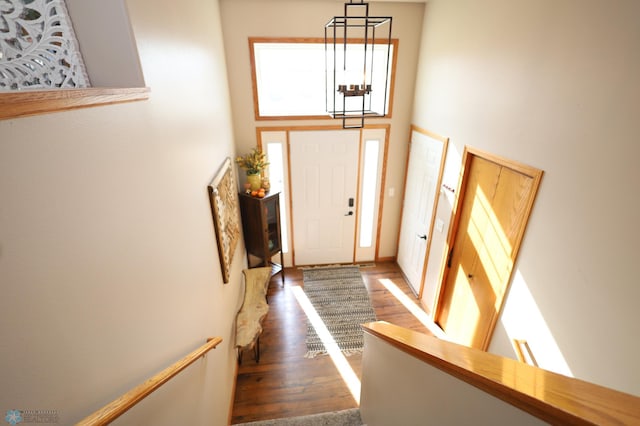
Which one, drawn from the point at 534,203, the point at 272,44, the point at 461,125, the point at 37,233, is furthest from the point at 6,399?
the point at 272,44

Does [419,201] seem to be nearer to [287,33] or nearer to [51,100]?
[287,33]

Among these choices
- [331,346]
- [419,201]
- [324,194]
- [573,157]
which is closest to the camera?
[573,157]

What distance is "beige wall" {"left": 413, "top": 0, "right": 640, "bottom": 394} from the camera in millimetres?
1336

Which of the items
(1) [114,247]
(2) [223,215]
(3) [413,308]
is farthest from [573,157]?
(3) [413,308]

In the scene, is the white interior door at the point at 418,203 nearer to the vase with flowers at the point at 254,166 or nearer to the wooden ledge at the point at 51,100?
the vase with flowers at the point at 254,166

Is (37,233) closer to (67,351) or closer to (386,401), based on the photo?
(67,351)

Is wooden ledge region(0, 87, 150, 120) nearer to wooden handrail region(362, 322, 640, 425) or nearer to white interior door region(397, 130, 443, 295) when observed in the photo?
wooden handrail region(362, 322, 640, 425)

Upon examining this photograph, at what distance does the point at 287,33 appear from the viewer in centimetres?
326

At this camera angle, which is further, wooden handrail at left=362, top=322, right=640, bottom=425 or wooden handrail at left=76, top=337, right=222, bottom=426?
wooden handrail at left=76, top=337, right=222, bottom=426

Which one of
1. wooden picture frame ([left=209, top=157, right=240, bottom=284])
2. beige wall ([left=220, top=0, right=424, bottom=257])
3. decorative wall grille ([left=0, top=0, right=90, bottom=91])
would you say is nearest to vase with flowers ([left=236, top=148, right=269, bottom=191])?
beige wall ([left=220, top=0, right=424, bottom=257])

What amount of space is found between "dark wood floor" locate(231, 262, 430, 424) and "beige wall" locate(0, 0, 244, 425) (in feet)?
2.63

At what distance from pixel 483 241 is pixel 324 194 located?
2.15 m

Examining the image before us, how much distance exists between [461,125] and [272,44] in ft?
7.41

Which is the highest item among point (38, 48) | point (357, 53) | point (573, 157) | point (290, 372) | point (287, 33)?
point (287, 33)
